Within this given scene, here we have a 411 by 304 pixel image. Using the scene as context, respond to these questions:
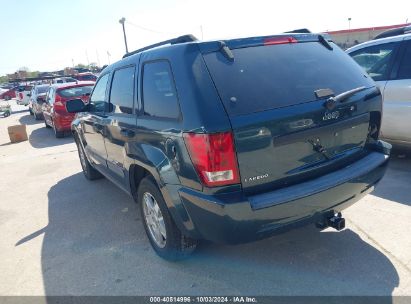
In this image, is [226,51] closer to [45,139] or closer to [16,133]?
[45,139]

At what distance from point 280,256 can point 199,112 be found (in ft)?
5.31

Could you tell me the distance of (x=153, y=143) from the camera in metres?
2.95

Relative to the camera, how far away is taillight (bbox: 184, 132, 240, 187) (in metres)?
2.36

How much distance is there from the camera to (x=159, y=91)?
2.96 meters

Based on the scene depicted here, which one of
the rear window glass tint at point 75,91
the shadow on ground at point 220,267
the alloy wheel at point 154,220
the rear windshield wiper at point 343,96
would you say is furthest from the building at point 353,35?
the alloy wheel at point 154,220

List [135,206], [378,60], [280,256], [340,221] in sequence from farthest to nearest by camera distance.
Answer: [378,60] → [135,206] → [280,256] → [340,221]

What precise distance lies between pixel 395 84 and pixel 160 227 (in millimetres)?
3851

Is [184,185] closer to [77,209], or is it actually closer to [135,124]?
[135,124]

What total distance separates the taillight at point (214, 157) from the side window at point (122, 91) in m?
1.26

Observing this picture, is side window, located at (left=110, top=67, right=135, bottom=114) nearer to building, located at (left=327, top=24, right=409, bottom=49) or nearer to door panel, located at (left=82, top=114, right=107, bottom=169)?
door panel, located at (left=82, top=114, right=107, bottom=169)

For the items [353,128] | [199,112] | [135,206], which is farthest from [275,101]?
[135,206]

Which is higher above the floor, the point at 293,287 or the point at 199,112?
the point at 199,112

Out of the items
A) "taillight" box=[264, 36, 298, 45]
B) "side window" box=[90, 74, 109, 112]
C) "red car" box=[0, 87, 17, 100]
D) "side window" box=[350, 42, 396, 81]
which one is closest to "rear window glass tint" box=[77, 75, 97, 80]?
"red car" box=[0, 87, 17, 100]

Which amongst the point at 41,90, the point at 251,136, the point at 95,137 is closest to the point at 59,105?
the point at 95,137
